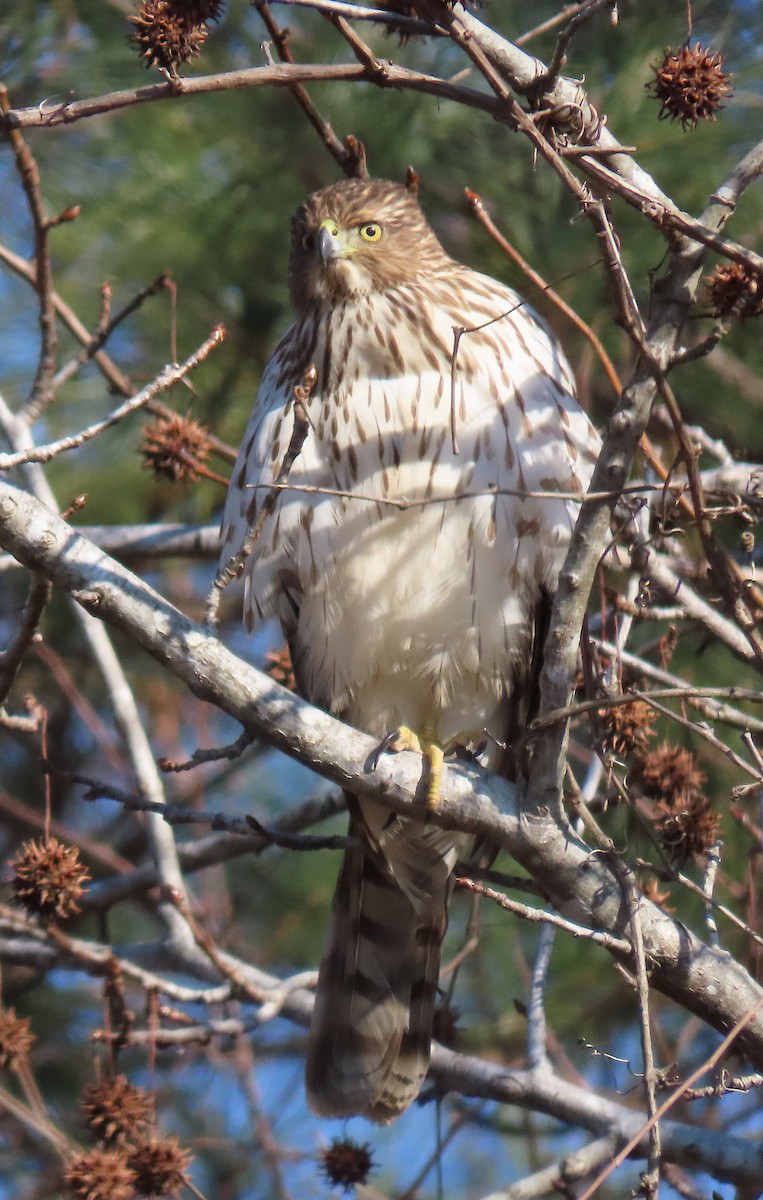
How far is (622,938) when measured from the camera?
2656 mm

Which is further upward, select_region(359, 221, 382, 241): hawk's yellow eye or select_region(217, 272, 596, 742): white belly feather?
select_region(359, 221, 382, 241): hawk's yellow eye

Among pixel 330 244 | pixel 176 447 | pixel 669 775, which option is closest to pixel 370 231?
pixel 330 244

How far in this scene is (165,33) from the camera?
2.41 m

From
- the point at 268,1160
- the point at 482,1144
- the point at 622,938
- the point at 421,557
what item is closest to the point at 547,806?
the point at 622,938

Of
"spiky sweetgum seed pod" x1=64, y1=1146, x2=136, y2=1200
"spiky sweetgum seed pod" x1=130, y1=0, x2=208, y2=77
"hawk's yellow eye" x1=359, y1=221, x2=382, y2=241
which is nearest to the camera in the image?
"spiky sweetgum seed pod" x1=130, y1=0, x2=208, y2=77

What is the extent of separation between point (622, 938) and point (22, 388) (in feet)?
11.4

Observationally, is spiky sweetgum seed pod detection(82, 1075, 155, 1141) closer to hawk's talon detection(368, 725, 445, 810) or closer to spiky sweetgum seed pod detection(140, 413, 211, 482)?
hawk's talon detection(368, 725, 445, 810)

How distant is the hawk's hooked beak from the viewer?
3.49 metres

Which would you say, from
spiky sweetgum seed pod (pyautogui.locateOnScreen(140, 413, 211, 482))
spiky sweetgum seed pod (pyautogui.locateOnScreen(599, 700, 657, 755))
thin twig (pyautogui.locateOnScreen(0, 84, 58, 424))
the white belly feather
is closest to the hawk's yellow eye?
the white belly feather

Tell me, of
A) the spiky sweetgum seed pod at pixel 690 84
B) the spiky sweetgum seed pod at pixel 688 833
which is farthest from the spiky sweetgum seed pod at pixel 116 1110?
the spiky sweetgum seed pod at pixel 690 84

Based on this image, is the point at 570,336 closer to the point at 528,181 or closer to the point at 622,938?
the point at 528,181

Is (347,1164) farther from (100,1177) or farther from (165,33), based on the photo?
(165,33)

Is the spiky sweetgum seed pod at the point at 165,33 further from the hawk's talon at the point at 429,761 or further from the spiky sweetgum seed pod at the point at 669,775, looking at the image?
the spiky sweetgum seed pod at the point at 669,775

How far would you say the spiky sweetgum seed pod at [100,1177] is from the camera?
9.55 ft
